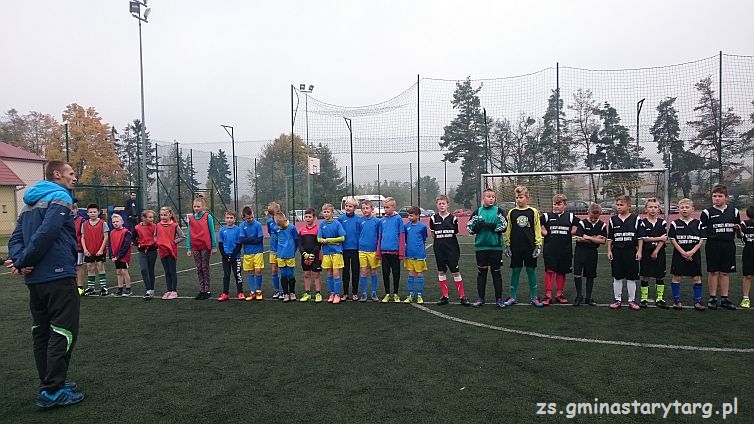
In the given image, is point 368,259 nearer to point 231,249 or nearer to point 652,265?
point 231,249

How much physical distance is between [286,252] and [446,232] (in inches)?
105

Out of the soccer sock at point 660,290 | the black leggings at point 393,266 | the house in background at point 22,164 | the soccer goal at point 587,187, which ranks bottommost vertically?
the soccer sock at point 660,290

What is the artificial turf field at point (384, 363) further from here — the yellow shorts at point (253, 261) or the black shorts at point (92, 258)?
the black shorts at point (92, 258)

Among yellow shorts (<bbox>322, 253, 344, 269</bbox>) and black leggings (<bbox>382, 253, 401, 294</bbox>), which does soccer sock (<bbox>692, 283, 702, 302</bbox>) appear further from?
yellow shorts (<bbox>322, 253, 344, 269</bbox>)

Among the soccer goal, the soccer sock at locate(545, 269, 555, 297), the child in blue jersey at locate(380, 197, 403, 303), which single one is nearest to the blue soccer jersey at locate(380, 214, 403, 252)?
the child in blue jersey at locate(380, 197, 403, 303)

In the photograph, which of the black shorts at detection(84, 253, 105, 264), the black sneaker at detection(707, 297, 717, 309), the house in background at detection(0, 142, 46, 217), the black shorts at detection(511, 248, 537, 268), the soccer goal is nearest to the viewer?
the black sneaker at detection(707, 297, 717, 309)

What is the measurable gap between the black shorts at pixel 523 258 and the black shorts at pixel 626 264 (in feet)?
3.82

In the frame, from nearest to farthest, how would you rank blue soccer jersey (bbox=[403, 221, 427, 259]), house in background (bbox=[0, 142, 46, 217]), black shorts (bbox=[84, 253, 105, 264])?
blue soccer jersey (bbox=[403, 221, 427, 259])
black shorts (bbox=[84, 253, 105, 264])
house in background (bbox=[0, 142, 46, 217])

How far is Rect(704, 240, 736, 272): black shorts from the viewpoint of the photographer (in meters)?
6.69

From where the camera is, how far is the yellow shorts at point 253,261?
8305 millimetres

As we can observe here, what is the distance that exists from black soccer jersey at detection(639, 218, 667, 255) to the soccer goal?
7.38m

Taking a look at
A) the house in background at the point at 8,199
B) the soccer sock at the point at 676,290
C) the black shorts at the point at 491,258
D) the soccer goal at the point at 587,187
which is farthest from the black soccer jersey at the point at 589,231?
the house in background at the point at 8,199

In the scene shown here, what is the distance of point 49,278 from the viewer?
388 centimetres

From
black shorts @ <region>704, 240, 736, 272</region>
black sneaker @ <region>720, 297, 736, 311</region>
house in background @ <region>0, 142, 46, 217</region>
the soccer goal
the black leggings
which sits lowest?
black sneaker @ <region>720, 297, 736, 311</region>
